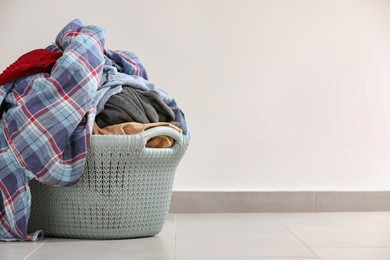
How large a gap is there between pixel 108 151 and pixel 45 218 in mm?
289

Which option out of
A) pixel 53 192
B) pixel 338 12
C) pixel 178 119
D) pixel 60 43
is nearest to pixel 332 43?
pixel 338 12

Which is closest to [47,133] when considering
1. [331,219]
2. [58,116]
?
[58,116]

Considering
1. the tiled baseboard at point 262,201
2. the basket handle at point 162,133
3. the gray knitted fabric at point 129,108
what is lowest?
the tiled baseboard at point 262,201

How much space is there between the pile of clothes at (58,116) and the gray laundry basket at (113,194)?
1.6 inches

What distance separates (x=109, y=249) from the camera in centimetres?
167

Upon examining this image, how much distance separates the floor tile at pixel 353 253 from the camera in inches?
59.9

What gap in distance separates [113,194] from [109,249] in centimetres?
21

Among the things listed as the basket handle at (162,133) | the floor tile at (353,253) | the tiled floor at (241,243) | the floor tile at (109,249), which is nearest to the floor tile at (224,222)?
the tiled floor at (241,243)

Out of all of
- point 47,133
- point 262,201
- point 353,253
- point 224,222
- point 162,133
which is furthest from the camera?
point 262,201

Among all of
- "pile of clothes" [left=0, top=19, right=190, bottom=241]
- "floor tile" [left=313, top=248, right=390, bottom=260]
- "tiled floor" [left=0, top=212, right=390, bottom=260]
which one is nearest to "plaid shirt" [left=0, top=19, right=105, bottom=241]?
"pile of clothes" [left=0, top=19, right=190, bottom=241]

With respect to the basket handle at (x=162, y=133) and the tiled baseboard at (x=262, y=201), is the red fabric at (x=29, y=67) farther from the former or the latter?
the tiled baseboard at (x=262, y=201)

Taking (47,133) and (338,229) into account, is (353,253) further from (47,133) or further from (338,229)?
(47,133)

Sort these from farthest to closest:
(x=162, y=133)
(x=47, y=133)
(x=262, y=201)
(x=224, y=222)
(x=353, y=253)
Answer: (x=262, y=201)
(x=224, y=222)
(x=162, y=133)
(x=47, y=133)
(x=353, y=253)

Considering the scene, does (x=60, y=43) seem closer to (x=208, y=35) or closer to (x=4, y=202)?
(x=4, y=202)
